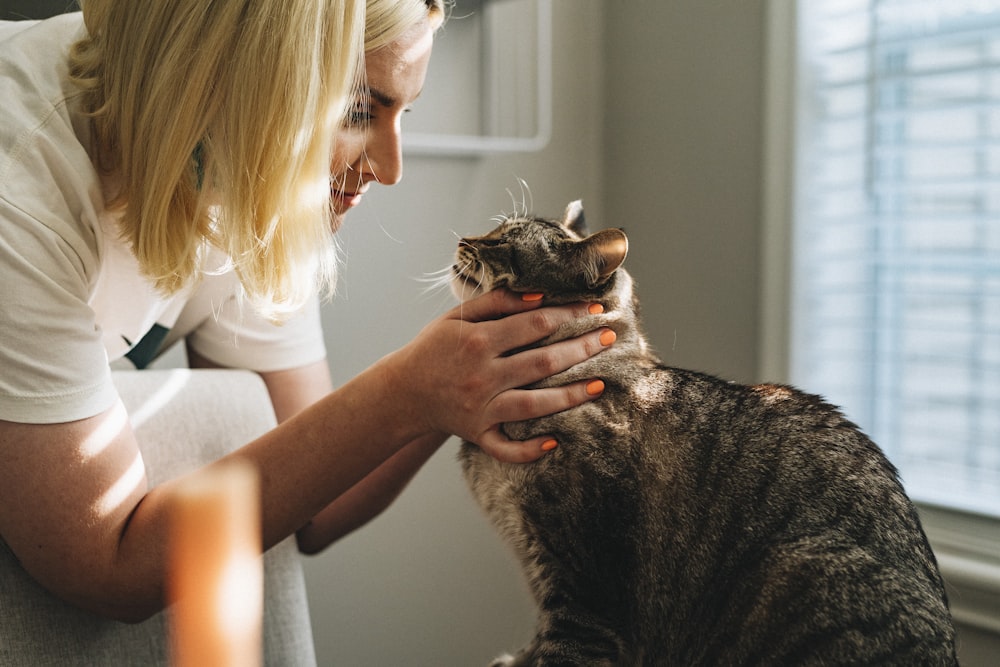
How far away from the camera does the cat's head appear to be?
38.7 inches

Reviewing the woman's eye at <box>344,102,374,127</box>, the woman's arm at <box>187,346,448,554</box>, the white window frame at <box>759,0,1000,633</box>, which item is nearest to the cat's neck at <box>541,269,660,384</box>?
the woman's arm at <box>187,346,448,554</box>

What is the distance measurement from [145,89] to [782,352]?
1.33 meters

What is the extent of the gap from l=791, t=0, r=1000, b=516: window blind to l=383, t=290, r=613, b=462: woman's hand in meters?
0.89

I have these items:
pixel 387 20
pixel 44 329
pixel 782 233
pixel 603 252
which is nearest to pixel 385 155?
pixel 387 20

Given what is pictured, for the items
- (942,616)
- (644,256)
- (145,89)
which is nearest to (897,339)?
(644,256)

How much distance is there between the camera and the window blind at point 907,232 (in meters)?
1.45

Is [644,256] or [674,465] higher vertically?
[644,256]

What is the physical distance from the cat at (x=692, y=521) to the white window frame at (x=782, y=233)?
68cm

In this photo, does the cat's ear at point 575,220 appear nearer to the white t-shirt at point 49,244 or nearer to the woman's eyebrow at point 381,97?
the woman's eyebrow at point 381,97

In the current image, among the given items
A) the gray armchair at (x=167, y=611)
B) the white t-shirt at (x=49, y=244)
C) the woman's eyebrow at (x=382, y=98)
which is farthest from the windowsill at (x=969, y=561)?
the white t-shirt at (x=49, y=244)

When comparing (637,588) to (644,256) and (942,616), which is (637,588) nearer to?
(942,616)

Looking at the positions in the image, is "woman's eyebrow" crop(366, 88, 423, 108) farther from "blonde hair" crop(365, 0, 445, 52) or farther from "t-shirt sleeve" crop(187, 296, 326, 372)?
"t-shirt sleeve" crop(187, 296, 326, 372)

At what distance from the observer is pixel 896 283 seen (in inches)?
62.7

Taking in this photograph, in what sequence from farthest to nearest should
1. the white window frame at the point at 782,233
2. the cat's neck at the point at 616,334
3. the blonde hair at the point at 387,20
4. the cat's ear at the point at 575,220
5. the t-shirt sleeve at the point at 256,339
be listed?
the white window frame at the point at 782,233 → the t-shirt sleeve at the point at 256,339 → the cat's ear at the point at 575,220 → the cat's neck at the point at 616,334 → the blonde hair at the point at 387,20
